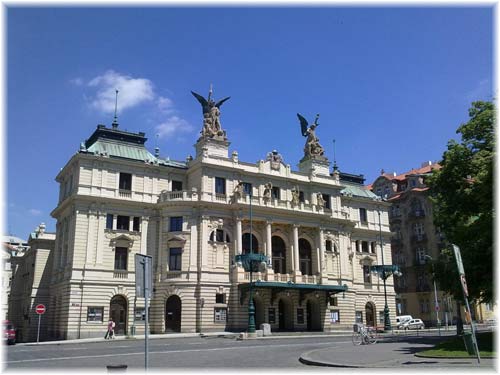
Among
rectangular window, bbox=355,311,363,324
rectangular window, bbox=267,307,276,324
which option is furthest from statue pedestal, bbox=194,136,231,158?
rectangular window, bbox=355,311,363,324

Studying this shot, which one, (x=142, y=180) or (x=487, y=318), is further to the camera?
(x=487, y=318)

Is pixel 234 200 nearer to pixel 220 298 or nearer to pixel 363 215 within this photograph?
pixel 220 298

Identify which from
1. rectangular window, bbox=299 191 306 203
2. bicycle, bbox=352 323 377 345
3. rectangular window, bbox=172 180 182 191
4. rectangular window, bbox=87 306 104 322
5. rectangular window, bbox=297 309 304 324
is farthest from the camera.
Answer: rectangular window, bbox=299 191 306 203

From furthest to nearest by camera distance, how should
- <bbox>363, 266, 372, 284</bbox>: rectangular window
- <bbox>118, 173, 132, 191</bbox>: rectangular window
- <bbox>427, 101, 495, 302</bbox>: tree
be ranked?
<bbox>363, 266, 372, 284</bbox>: rectangular window → <bbox>118, 173, 132, 191</bbox>: rectangular window → <bbox>427, 101, 495, 302</bbox>: tree

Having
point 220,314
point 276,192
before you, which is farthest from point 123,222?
point 276,192

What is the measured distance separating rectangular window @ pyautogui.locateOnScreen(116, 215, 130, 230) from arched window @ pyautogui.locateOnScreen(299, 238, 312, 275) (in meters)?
18.5

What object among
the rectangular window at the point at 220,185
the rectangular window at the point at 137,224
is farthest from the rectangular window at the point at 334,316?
the rectangular window at the point at 137,224

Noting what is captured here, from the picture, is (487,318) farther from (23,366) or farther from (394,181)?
(23,366)

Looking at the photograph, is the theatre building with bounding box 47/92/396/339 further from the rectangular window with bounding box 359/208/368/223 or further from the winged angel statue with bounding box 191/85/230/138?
the rectangular window with bounding box 359/208/368/223

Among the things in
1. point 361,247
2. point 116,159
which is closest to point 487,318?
point 361,247

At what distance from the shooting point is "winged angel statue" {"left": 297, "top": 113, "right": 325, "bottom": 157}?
2403 inches

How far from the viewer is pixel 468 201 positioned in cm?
3025

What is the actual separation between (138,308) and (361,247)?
29484 millimetres

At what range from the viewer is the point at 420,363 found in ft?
59.9
